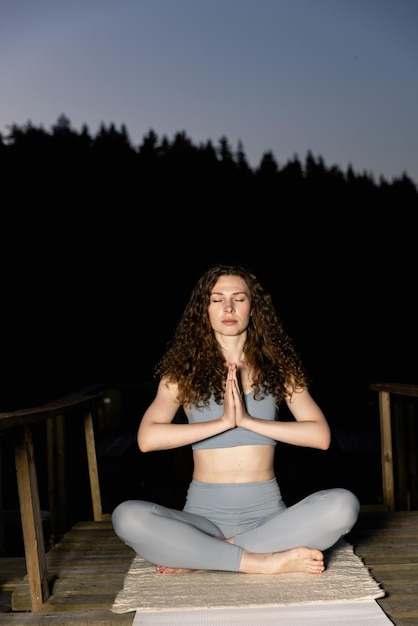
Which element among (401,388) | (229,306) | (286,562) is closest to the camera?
(286,562)

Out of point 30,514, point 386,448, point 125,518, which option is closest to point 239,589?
point 125,518

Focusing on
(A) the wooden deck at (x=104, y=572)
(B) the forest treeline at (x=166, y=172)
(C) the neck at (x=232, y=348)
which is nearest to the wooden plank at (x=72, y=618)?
(A) the wooden deck at (x=104, y=572)

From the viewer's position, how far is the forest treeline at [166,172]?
10938 millimetres

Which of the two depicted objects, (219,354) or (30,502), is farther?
(219,354)

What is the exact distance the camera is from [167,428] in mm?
2627

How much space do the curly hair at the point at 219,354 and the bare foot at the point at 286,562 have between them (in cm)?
55

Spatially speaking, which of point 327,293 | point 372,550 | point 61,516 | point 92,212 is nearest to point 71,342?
point 92,212

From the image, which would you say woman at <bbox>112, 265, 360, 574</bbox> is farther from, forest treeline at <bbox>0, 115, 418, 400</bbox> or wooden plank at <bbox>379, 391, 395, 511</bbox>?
forest treeline at <bbox>0, 115, 418, 400</bbox>

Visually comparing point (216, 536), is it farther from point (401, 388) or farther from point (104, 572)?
point (401, 388)

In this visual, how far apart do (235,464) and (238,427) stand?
127 mm

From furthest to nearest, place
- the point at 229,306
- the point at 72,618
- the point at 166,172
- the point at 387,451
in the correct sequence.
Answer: the point at 166,172 → the point at 387,451 → the point at 229,306 → the point at 72,618

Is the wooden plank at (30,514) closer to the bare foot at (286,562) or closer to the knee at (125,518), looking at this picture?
the knee at (125,518)

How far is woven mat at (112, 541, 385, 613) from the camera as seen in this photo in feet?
7.25

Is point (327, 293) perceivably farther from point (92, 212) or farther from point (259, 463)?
point (259, 463)
